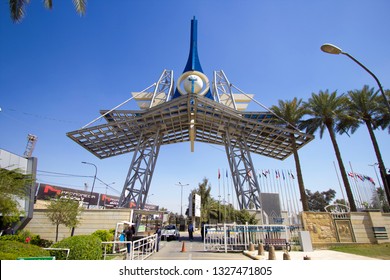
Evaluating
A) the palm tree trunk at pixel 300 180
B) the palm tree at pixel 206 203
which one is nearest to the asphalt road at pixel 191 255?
the palm tree trunk at pixel 300 180

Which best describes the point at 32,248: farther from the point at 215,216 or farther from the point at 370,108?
the point at 215,216

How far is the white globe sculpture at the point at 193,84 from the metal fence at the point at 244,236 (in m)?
14.6

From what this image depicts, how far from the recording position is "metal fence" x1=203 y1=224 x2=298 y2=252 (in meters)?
12.8

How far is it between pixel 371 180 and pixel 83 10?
1352 inches

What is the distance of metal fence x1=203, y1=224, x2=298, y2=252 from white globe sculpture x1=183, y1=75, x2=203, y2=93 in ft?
48.0

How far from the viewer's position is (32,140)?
3962cm

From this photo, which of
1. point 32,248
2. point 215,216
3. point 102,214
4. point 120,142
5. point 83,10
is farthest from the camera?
point 215,216

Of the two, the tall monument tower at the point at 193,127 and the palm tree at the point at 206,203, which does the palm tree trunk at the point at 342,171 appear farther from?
the palm tree at the point at 206,203

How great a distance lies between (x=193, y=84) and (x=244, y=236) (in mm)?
15871

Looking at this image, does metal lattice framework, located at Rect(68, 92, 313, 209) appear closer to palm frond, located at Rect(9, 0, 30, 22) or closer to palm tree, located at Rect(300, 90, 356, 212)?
palm tree, located at Rect(300, 90, 356, 212)

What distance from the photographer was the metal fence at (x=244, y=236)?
12.8 meters
